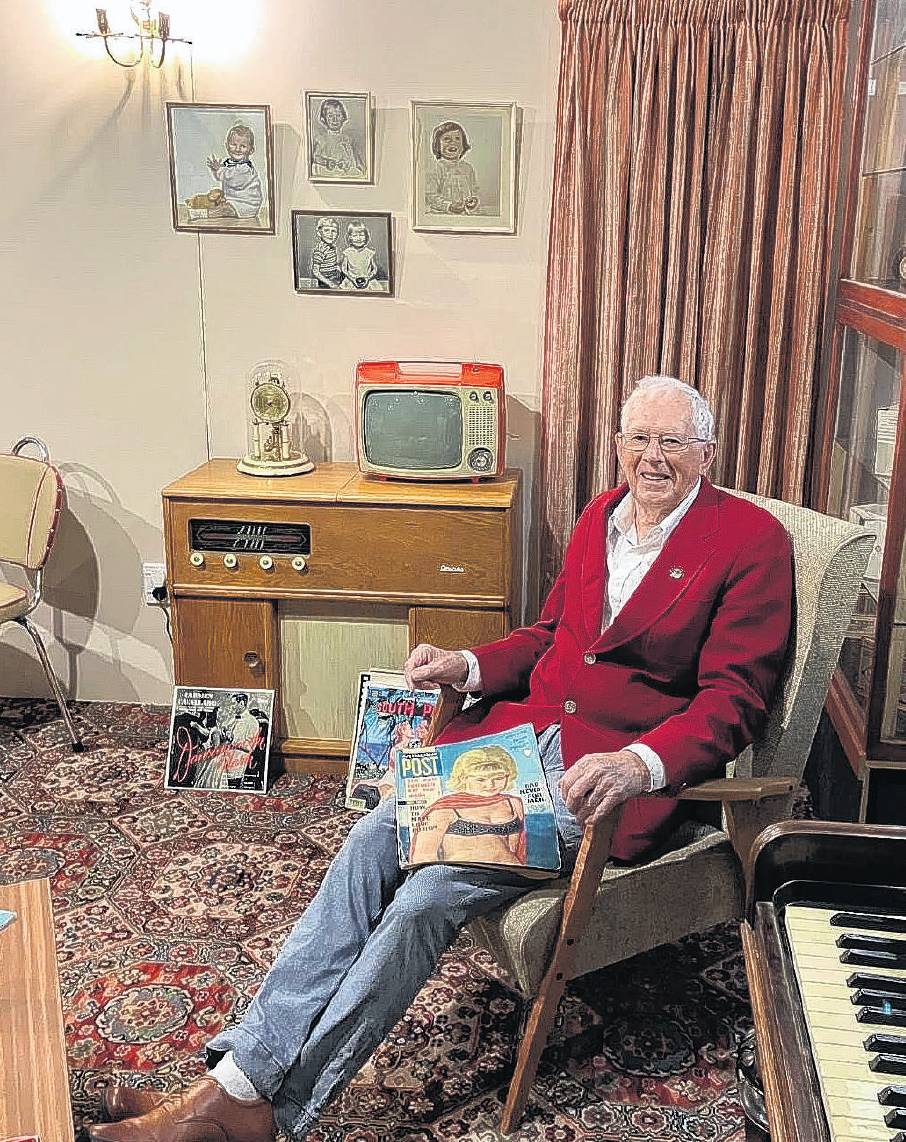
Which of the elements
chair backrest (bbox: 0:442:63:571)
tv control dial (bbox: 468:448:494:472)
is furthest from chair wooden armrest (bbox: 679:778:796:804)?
chair backrest (bbox: 0:442:63:571)

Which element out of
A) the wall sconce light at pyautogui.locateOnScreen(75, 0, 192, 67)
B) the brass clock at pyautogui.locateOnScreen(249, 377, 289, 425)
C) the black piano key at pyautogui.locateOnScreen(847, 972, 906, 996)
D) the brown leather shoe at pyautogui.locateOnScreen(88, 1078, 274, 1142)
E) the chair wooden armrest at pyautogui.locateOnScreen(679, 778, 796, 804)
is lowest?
the brown leather shoe at pyautogui.locateOnScreen(88, 1078, 274, 1142)

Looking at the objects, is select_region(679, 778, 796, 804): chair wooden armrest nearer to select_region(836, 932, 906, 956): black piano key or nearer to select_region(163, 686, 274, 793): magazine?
select_region(836, 932, 906, 956): black piano key

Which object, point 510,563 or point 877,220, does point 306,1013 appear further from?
point 877,220

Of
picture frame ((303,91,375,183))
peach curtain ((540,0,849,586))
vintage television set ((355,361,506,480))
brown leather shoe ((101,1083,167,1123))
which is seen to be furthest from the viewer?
picture frame ((303,91,375,183))

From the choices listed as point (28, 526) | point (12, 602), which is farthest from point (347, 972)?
point (28, 526)

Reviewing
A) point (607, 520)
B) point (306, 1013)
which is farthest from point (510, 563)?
point (306, 1013)

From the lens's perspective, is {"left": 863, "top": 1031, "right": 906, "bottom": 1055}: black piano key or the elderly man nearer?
{"left": 863, "top": 1031, "right": 906, "bottom": 1055}: black piano key

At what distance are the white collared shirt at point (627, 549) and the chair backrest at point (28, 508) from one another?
5.61ft

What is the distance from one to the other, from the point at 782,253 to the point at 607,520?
1.22 metres

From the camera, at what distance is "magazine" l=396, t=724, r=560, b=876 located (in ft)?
6.56

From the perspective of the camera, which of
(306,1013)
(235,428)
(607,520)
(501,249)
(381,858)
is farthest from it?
(235,428)

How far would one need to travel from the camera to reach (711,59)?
3096mm

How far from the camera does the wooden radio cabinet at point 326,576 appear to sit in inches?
124

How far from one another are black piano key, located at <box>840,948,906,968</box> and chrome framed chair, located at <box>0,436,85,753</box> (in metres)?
2.67
